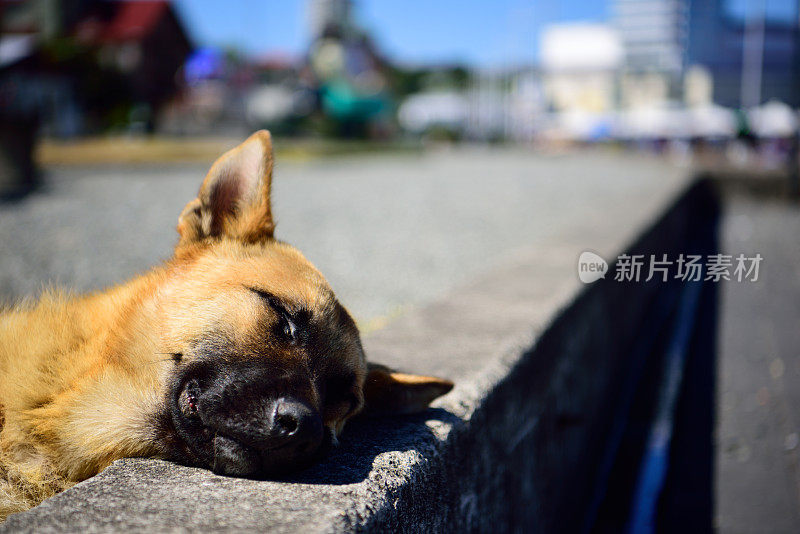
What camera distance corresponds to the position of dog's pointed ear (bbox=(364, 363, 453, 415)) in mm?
2191

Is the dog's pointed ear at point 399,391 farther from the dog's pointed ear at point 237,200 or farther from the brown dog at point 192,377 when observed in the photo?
the dog's pointed ear at point 237,200

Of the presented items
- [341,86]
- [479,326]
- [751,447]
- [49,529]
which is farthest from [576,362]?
[341,86]

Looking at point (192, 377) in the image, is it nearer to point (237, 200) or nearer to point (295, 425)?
point (295, 425)

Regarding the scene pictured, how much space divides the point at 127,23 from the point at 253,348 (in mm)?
51306

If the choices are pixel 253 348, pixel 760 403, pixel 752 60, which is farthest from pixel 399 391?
pixel 752 60

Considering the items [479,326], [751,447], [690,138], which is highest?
[690,138]

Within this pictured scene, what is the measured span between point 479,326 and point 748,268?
663 centimetres

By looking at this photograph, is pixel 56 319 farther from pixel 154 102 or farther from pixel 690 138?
pixel 154 102

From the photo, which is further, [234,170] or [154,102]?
[154,102]

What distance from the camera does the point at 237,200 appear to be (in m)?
2.36

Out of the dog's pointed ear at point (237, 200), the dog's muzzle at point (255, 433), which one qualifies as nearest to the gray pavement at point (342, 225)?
the dog's pointed ear at point (237, 200)

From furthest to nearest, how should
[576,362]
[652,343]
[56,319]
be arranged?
[652,343] < [576,362] < [56,319]

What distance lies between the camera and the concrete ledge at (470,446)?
1450 millimetres

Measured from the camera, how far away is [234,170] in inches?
90.6
